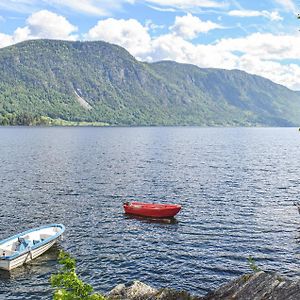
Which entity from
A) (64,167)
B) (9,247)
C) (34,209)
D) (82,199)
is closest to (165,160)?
(64,167)

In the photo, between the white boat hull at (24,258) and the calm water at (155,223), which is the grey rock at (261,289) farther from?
the white boat hull at (24,258)

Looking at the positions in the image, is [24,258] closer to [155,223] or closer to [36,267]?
[36,267]

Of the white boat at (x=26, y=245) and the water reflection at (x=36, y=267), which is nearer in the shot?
the water reflection at (x=36, y=267)

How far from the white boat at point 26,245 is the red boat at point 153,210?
42.8 feet

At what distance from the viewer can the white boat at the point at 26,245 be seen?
36375mm

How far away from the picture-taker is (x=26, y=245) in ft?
129

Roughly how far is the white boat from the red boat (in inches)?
514

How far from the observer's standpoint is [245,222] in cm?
5216

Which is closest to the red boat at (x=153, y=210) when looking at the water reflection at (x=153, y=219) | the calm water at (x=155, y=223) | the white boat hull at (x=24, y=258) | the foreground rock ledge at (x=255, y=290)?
the water reflection at (x=153, y=219)

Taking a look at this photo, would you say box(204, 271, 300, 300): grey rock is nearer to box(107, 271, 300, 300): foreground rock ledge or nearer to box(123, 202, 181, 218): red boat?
box(107, 271, 300, 300): foreground rock ledge

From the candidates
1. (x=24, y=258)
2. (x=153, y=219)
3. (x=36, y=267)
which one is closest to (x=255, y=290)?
(x=36, y=267)

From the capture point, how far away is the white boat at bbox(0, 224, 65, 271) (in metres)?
36.4

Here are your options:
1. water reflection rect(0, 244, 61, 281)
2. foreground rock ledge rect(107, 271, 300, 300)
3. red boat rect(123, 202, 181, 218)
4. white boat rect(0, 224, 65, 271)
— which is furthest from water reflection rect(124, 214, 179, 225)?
foreground rock ledge rect(107, 271, 300, 300)

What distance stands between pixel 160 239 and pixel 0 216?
75.9ft
